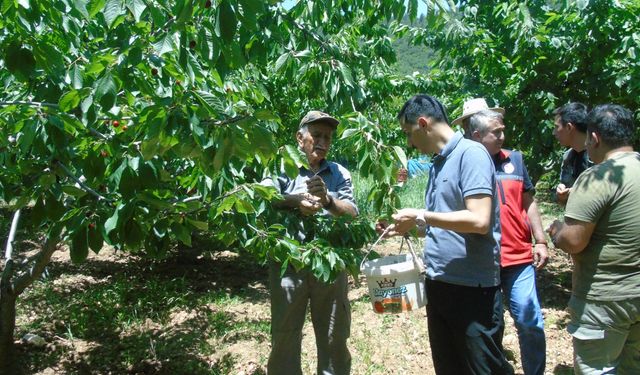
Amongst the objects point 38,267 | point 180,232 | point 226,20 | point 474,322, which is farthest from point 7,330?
point 226,20

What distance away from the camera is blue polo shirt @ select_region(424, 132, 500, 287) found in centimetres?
215

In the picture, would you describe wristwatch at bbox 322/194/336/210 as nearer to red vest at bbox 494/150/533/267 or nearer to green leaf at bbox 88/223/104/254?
red vest at bbox 494/150/533/267

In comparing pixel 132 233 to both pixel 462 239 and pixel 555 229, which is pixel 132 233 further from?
pixel 555 229

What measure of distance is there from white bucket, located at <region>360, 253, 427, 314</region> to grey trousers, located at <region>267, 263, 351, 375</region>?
2.18ft

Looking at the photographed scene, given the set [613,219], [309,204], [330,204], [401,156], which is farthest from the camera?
[330,204]

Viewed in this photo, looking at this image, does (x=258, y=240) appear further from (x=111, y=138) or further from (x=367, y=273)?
(x=111, y=138)

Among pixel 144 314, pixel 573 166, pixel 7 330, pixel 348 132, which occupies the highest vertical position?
pixel 348 132

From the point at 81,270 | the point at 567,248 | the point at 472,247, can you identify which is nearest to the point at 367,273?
the point at 472,247

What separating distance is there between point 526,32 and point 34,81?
3510mm

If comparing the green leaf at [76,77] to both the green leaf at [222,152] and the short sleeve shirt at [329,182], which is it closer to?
the green leaf at [222,152]

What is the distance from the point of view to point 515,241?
313 cm

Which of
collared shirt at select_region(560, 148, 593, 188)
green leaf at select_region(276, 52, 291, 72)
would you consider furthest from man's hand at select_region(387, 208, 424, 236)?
collared shirt at select_region(560, 148, 593, 188)

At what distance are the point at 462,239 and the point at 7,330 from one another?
3.59 meters

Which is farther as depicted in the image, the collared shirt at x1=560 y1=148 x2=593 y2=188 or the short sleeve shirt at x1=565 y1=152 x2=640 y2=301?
the collared shirt at x1=560 y1=148 x2=593 y2=188
